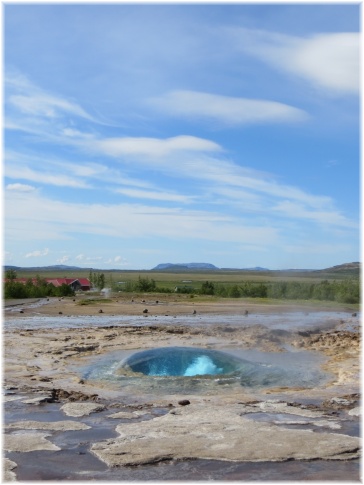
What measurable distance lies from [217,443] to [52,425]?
2591mm

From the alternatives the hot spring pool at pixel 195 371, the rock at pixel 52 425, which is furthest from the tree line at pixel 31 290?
the rock at pixel 52 425

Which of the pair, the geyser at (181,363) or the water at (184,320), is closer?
the geyser at (181,363)

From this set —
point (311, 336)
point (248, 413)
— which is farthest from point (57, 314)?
point (248, 413)

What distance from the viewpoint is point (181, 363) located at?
13625mm

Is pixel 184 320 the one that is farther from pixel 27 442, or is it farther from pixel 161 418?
pixel 27 442

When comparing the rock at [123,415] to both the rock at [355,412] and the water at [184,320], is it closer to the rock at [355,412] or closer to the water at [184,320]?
the rock at [355,412]

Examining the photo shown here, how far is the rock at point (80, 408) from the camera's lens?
938 centimetres

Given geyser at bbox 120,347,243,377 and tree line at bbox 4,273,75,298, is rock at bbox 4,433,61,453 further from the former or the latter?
tree line at bbox 4,273,75,298

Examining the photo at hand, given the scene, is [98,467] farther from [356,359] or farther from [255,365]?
[356,359]

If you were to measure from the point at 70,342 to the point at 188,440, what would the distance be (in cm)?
1037

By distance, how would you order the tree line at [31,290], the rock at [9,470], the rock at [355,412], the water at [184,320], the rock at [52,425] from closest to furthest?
1. the rock at [9,470]
2. the rock at [52,425]
3. the rock at [355,412]
4. the water at [184,320]
5. the tree line at [31,290]

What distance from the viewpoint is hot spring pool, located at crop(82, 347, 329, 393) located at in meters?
12.0

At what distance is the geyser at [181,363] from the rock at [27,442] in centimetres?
528

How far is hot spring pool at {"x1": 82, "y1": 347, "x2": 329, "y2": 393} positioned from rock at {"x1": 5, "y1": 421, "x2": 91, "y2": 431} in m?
2.97
